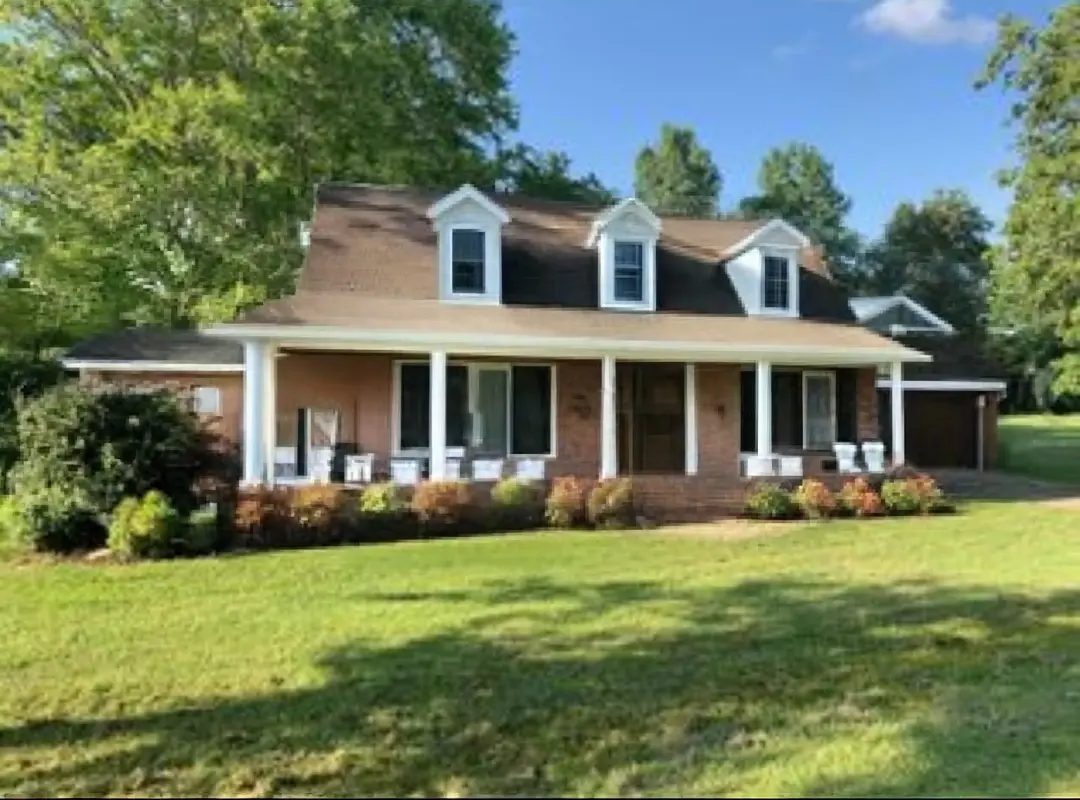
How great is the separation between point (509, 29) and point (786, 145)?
42510 millimetres

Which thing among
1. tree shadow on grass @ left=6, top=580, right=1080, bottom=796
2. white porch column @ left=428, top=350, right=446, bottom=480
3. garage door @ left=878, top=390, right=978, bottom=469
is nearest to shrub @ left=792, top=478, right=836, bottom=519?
white porch column @ left=428, top=350, right=446, bottom=480

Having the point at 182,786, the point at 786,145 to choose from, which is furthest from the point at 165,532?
the point at 786,145

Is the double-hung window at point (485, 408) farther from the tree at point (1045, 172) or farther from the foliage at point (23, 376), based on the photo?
the tree at point (1045, 172)

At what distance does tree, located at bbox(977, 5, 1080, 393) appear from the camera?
24.2m

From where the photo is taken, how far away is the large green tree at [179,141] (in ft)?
83.1

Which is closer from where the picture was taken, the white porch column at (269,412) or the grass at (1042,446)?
the white porch column at (269,412)

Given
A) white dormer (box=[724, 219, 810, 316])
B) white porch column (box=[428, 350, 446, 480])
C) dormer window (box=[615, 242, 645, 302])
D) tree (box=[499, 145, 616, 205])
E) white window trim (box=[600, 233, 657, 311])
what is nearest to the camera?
white porch column (box=[428, 350, 446, 480])

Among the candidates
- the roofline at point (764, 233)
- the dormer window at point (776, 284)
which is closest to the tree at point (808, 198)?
the roofline at point (764, 233)

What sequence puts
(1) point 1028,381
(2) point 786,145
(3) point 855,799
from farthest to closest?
(2) point 786,145, (1) point 1028,381, (3) point 855,799

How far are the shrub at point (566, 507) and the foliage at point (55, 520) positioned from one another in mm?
6121

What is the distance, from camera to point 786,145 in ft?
230

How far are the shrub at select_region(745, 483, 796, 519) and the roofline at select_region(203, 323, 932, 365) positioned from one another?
2.93 metres

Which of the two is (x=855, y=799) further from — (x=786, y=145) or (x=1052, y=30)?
(x=786, y=145)

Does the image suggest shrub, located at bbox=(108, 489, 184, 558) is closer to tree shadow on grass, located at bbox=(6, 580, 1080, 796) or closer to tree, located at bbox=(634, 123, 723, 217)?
tree shadow on grass, located at bbox=(6, 580, 1080, 796)
